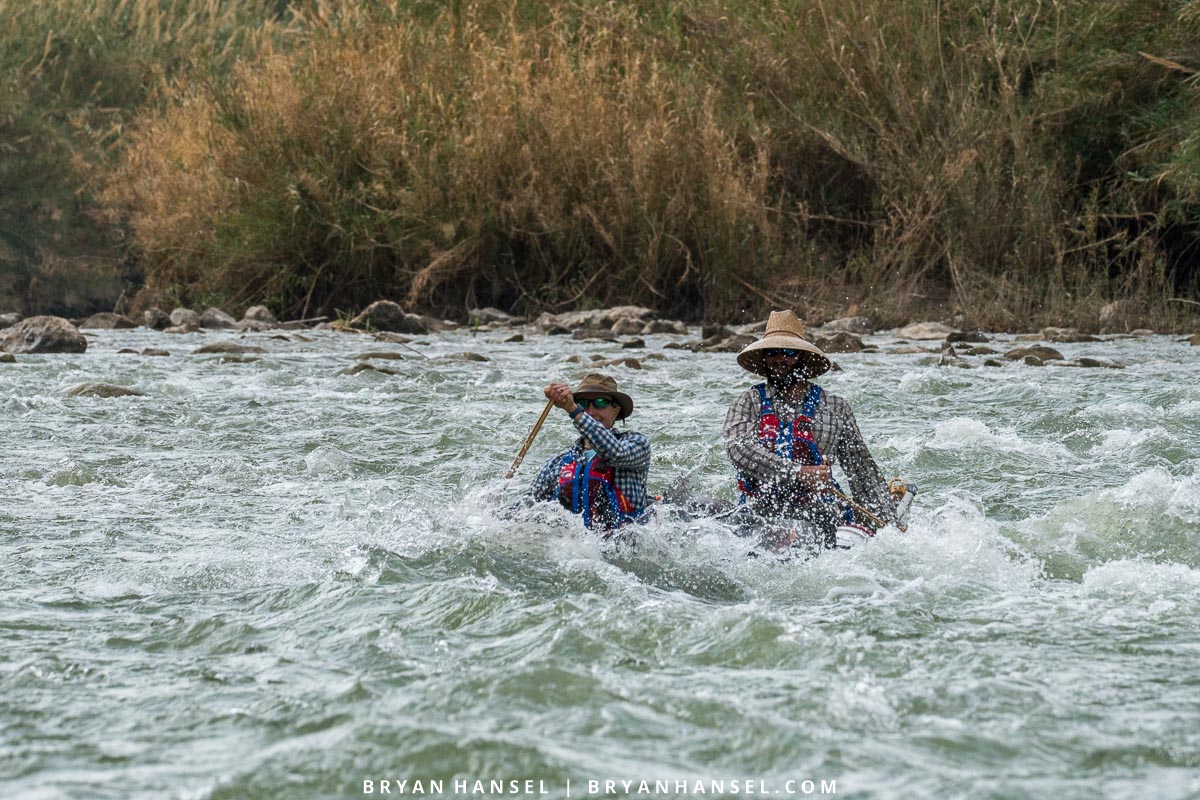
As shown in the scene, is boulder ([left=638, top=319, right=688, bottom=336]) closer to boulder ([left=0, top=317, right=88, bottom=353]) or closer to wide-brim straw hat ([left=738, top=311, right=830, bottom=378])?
boulder ([left=0, top=317, right=88, bottom=353])

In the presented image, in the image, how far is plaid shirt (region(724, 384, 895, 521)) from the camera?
19.6 ft

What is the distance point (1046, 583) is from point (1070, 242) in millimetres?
11331

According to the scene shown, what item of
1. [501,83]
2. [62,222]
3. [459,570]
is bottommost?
[62,222]

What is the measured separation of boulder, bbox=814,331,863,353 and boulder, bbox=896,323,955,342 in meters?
0.97

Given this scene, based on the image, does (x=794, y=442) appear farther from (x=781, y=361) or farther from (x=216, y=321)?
(x=216, y=321)

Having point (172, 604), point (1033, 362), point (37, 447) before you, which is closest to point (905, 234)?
point (1033, 362)

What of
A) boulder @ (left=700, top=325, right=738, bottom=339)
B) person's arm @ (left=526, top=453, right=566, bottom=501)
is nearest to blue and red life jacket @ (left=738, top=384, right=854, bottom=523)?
person's arm @ (left=526, top=453, right=566, bottom=501)

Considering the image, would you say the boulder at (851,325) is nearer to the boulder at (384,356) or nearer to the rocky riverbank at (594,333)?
the rocky riverbank at (594,333)

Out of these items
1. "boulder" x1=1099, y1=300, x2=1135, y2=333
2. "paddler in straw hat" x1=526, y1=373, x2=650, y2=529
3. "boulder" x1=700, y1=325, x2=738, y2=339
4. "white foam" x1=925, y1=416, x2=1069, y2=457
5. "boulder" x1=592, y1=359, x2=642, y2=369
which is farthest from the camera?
"boulder" x1=1099, y1=300, x2=1135, y2=333

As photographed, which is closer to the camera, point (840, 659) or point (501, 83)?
point (840, 659)

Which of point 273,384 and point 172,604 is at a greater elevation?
point 172,604

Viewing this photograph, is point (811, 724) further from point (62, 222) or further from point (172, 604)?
point (62, 222)

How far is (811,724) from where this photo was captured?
381cm

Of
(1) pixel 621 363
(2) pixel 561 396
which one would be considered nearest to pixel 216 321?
(1) pixel 621 363
